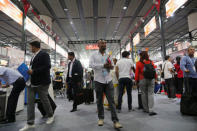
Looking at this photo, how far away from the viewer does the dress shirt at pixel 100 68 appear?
2.48 metres

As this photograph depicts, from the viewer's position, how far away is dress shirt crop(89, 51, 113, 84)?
2.48m

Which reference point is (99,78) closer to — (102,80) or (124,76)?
(102,80)

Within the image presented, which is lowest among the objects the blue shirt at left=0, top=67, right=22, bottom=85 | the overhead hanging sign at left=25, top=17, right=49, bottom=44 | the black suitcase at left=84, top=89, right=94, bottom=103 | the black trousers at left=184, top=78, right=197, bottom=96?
the black suitcase at left=84, top=89, right=94, bottom=103

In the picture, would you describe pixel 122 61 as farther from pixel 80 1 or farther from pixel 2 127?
pixel 80 1

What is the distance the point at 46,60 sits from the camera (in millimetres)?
2639

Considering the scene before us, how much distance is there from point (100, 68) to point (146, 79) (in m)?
1.37

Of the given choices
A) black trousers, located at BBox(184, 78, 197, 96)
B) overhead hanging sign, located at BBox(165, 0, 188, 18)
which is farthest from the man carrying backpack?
overhead hanging sign, located at BBox(165, 0, 188, 18)

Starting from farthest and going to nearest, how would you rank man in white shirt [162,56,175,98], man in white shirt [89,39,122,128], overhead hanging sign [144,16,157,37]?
overhead hanging sign [144,16,157,37]
man in white shirt [162,56,175,98]
man in white shirt [89,39,122,128]

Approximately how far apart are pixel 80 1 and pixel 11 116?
805 centimetres

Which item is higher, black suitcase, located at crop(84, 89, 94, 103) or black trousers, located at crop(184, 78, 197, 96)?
black trousers, located at crop(184, 78, 197, 96)

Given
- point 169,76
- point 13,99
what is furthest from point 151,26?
point 13,99

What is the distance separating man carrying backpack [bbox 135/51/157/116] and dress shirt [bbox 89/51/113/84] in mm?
1144

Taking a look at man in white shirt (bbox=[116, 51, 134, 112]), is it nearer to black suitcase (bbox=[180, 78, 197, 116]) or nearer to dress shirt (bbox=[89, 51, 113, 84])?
dress shirt (bbox=[89, 51, 113, 84])

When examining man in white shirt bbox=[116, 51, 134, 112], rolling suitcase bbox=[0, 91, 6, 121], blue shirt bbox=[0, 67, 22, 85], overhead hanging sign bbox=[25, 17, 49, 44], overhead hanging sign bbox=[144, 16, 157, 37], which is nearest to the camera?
blue shirt bbox=[0, 67, 22, 85]
